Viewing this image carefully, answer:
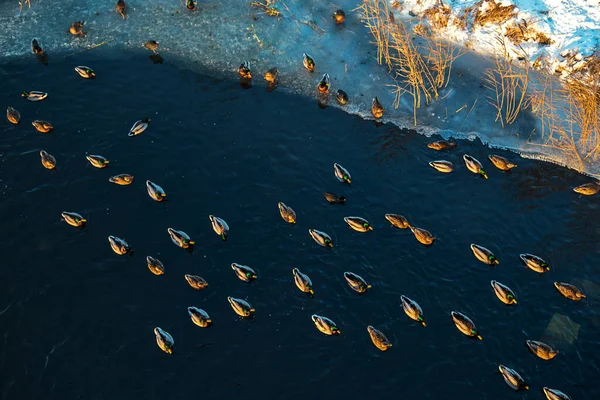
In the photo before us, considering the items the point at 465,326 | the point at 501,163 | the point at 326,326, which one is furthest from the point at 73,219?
the point at 501,163

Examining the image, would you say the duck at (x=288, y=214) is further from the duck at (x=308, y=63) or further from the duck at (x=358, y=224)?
the duck at (x=308, y=63)

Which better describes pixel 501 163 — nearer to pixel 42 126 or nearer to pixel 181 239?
pixel 181 239

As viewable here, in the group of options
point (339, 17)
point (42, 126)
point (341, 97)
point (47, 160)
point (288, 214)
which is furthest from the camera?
point (339, 17)

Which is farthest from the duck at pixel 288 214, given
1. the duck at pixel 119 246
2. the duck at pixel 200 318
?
the duck at pixel 119 246

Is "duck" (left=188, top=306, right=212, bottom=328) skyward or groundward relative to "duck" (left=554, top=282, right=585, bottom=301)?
groundward

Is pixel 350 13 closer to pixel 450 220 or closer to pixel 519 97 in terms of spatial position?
pixel 519 97

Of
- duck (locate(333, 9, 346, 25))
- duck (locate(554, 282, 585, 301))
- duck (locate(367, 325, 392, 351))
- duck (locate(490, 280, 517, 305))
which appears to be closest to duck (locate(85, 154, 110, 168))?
duck (locate(367, 325, 392, 351))

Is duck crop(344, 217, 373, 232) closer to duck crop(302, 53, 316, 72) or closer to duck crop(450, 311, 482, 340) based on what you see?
duck crop(450, 311, 482, 340)
